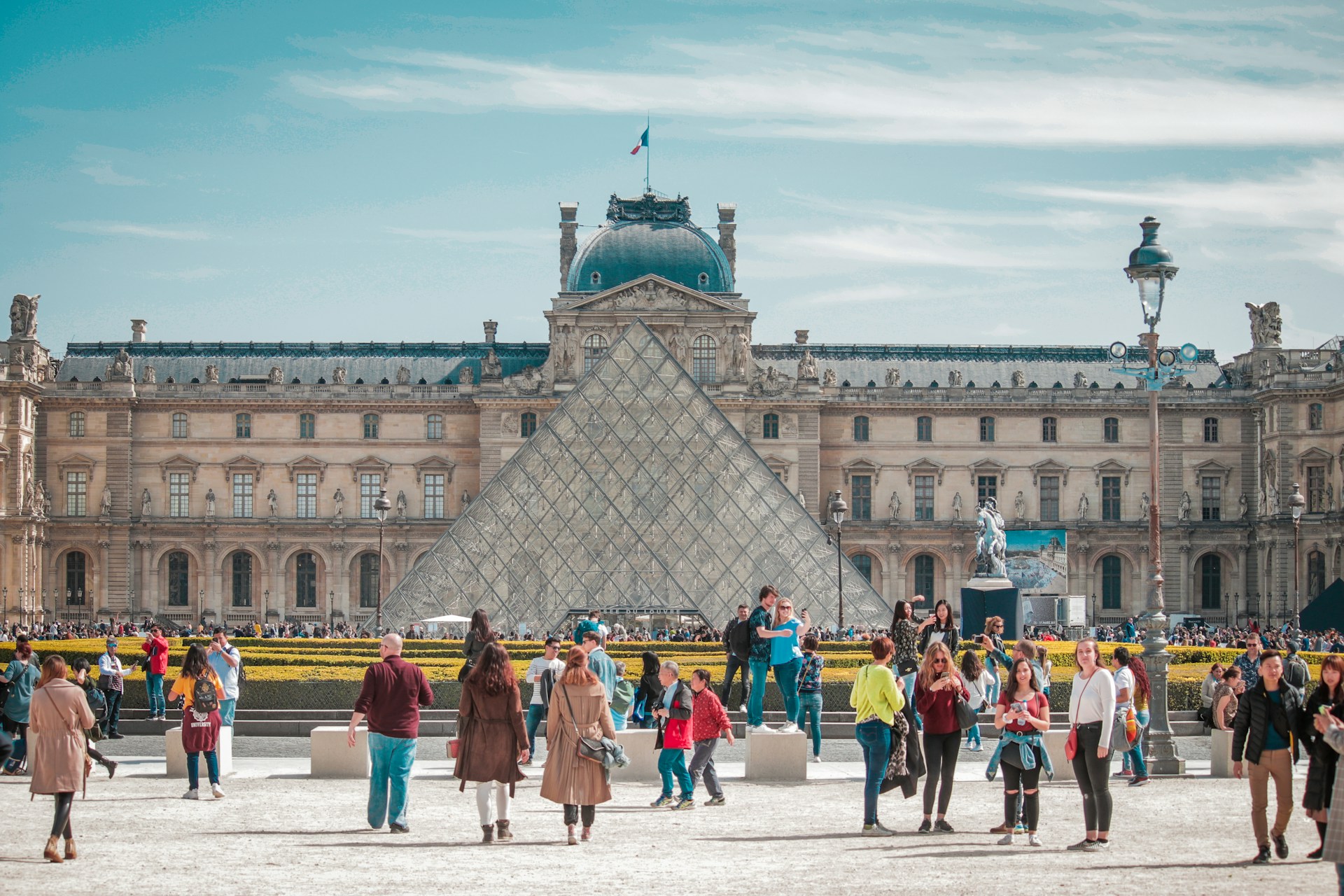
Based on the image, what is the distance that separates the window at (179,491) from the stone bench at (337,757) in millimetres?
42058

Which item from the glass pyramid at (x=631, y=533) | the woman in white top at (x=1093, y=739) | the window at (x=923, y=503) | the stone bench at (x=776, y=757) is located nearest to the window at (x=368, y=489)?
the window at (x=923, y=503)

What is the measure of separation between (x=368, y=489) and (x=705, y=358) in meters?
11.4

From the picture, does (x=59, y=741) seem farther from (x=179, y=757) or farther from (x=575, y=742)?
(x=179, y=757)

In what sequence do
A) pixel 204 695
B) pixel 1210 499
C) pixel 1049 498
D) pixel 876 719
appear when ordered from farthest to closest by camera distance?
pixel 1210 499
pixel 1049 498
pixel 204 695
pixel 876 719

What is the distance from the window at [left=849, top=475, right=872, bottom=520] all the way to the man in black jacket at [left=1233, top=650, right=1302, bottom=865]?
4462cm

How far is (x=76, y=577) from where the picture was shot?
5600 cm

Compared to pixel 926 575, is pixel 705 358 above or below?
above

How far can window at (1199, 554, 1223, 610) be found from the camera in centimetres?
5684

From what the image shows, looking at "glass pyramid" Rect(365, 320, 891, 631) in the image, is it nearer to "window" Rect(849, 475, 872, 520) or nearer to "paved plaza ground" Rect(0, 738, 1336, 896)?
"window" Rect(849, 475, 872, 520)

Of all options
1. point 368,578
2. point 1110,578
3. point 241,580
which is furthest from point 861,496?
point 241,580

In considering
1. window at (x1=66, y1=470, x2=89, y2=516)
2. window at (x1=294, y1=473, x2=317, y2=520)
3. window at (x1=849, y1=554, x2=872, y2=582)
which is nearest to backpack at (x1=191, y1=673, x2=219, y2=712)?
window at (x1=294, y1=473, x2=317, y2=520)

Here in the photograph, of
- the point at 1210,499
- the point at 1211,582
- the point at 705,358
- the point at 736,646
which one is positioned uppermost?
the point at 705,358

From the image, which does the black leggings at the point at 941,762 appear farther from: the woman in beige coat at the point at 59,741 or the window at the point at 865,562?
the window at the point at 865,562

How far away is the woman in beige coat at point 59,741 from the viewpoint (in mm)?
11508
